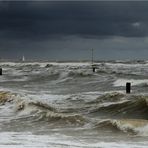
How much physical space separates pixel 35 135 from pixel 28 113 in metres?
4.89

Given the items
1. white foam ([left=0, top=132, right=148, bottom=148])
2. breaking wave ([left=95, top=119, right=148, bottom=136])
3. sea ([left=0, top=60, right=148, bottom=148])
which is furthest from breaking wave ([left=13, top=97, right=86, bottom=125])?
white foam ([left=0, top=132, right=148, bottom=148])

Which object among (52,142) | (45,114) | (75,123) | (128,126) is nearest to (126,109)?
(45,114)

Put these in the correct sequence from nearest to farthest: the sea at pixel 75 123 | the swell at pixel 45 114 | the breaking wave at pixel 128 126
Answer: the sea at pixel 75 123, the breaking wave at pixel 128 126, the swell at pixel 45 114

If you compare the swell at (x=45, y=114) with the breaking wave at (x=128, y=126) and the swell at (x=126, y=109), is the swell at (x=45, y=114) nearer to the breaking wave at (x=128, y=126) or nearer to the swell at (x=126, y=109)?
the breaking wave at (x=128, y=126)

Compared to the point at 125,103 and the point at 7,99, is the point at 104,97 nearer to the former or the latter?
the point at 125,103

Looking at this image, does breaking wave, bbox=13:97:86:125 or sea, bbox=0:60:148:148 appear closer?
sea, bbox=0:60:148:148

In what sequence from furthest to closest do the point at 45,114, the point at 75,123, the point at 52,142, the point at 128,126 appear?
the point at 45,114 < the point at 75,123 < the point at 128,126 < the point at 52,142

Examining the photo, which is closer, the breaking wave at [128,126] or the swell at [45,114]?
the breaking wave at [128,126]

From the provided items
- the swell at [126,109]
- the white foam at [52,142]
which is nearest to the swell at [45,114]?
the swell at [126,109]

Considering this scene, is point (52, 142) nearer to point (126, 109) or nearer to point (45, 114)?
point (45, 114)

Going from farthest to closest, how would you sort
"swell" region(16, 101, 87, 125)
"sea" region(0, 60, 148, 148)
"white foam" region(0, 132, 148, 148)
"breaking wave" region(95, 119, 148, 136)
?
"swell" region(16, 101, 87, 125) → "breaking wave" region(95, 119, 148, 136) → "sea" region(0, 60, 148, 148) → "white foam" region(0, 132, 148, 148)

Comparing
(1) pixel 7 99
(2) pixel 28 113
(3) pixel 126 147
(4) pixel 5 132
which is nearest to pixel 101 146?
(3) pixel 126 147

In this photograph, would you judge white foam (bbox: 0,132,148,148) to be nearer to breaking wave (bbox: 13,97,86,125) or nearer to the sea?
the sea

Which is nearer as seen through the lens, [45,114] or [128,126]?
[128,126]
